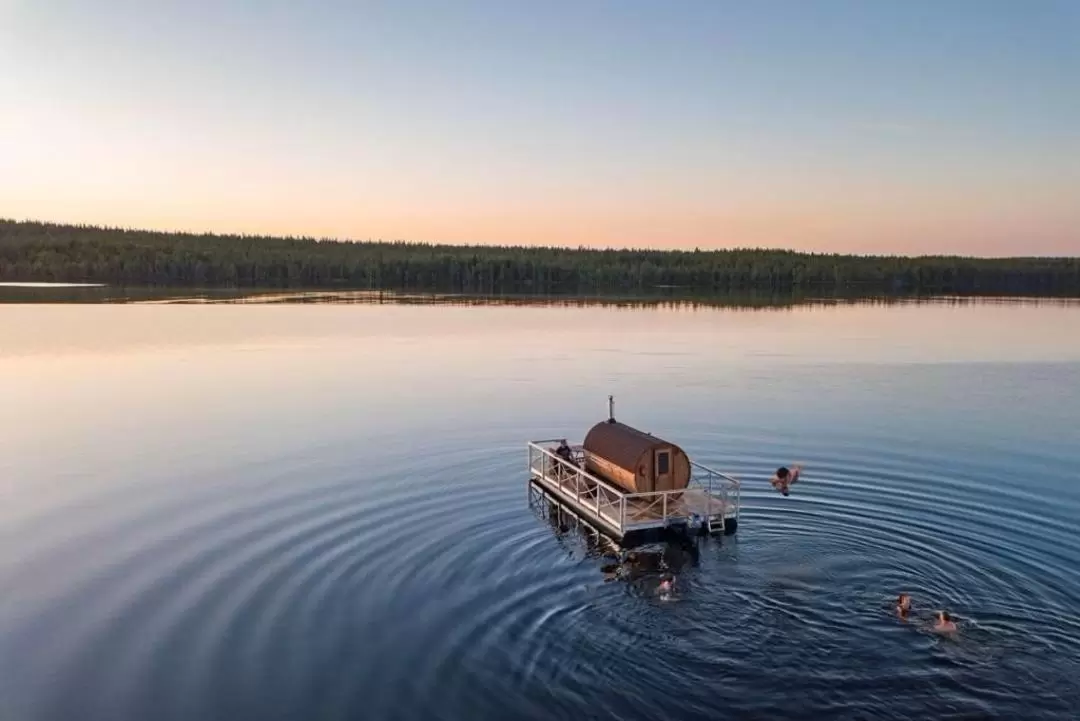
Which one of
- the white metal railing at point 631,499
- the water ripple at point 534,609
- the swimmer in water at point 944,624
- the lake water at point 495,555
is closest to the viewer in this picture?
the water ripple at point 534,609

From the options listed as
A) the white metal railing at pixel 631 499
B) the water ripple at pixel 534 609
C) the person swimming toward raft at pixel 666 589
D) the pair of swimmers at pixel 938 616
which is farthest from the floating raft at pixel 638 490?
the pair of swimmers at pixel 938 616

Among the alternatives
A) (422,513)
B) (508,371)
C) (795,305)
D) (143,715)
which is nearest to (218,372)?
(508,371)

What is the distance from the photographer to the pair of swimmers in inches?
797

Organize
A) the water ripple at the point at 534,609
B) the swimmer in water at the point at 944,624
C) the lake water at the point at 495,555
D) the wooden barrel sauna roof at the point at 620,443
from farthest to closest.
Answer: the wooden barrel sauna roof at the point at 620,443
the swimmer in water at the point at 944,624
the lake water at the point at 495,555
the water ripple at the point at 534,609

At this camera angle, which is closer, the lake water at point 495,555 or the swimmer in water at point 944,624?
the lake water at point 495,555

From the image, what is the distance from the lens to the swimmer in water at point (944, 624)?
66.3 feet

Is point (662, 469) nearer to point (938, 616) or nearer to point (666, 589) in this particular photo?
point (666, 589)

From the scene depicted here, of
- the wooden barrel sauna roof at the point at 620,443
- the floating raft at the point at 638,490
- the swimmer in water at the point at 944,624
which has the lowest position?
the swimmer in water at the point at 944,624

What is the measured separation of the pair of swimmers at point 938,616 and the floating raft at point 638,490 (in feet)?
25.6

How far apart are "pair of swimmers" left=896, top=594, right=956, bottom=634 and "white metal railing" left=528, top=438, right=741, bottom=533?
25.6 ft

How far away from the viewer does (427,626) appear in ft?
70.3

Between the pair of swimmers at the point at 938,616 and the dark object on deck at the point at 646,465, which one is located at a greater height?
the dark object on deck at the point at 646,465

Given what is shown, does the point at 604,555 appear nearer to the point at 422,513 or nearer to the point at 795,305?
the point at 422,513

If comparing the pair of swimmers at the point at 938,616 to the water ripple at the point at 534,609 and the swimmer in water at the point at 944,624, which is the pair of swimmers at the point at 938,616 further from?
the water ripple at the point at 534,609
